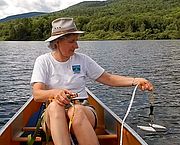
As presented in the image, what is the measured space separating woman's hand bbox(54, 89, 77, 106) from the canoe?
1.00m

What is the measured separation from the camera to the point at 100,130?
19.1 feet

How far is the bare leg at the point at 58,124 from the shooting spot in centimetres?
395

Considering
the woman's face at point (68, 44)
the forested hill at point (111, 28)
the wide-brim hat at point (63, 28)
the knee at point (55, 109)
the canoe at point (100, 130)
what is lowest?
the forested hill at point (111, 28)

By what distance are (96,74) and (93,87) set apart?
14357 mm

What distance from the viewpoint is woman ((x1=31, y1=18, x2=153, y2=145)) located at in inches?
158

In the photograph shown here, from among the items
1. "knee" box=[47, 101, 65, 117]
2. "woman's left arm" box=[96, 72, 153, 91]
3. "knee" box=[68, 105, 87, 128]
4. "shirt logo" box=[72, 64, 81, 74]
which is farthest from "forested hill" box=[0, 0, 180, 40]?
"knee" box=[47, 101, 65, 117]

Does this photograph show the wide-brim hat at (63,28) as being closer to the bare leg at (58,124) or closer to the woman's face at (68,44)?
the woman's face at (68,44)

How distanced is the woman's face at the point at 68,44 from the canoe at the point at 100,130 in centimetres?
113

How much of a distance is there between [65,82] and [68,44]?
0.44 meters

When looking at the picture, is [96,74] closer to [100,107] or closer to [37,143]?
[37,143]

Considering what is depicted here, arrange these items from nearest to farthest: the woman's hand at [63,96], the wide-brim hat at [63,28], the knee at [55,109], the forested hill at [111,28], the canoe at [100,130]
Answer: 1. the woman's hand at [63,96]
2. the knee at [55,109]
3. the wide-brim hat at [63,28]
4. the canoe at [100,130]
5. the forested hill at [111,28]

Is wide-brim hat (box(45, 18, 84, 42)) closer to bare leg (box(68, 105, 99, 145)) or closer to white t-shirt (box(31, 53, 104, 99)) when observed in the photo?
white t-shirt (box(31, 53, 104, 99))

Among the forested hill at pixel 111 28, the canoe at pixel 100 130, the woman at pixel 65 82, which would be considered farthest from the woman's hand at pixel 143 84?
the forested hill at pixel 111 28

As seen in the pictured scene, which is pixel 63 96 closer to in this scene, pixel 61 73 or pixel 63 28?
pixel 61 73
